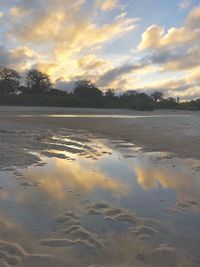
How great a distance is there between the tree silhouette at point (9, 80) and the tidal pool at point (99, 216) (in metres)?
72.0

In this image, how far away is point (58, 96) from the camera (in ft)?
246

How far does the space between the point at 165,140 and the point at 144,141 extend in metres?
0.93

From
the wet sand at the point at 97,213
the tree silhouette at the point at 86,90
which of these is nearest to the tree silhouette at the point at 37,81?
the tree silhouette at the point at 86,90

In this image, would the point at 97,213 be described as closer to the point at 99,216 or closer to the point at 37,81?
the point at 99,216

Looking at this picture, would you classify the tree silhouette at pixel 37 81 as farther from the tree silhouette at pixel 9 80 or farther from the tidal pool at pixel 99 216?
the tidal pool at pixel 99 216

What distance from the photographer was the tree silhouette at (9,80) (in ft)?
257

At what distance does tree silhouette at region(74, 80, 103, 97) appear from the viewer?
83438mm

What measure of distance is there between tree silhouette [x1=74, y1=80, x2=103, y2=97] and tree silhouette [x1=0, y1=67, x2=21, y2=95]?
13.3 m

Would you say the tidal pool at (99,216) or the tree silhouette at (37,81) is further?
the tree silhouette at (37,81)

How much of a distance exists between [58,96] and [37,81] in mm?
14491

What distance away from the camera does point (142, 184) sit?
7367mm

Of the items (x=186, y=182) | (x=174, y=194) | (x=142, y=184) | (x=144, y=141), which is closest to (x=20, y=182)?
(x=142, y=184)

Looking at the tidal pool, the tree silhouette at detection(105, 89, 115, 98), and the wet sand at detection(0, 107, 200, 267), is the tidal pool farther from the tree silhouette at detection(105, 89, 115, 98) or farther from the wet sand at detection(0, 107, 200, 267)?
the tree silhouette at detection(105, 89, 115, 98)

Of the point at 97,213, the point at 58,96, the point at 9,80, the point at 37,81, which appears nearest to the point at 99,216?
the point at 97,213
